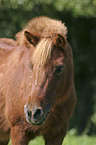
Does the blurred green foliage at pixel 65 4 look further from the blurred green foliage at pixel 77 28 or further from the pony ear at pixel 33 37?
the pony ear at pixel 33 37

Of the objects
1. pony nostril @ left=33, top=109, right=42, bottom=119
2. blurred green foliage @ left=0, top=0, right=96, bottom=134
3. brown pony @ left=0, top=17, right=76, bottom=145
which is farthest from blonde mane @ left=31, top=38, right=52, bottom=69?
blurred green foliage @ left=0, top=0, right=96, bottom=134

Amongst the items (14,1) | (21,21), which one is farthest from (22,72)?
(21,21)

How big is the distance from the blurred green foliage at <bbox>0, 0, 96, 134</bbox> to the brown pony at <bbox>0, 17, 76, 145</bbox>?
21.0 ft

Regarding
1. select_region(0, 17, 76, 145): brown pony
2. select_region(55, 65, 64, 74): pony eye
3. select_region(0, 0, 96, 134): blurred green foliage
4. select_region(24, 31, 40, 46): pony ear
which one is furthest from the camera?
select_region(0, 0, 96, 134): blurred green foliage

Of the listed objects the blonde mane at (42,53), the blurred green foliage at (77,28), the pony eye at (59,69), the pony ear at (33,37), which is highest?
the blurred green foliage at (77,28)

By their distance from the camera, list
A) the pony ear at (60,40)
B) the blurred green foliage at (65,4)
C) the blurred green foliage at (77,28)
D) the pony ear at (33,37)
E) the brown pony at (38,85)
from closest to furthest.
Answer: the brown pony at (38,85) → the pony ear at (60,40) → the pony ear at (33,37) → the blurred green foliage at (65,4) → the blurred green foliage at (77,28)

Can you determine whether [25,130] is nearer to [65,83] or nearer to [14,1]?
[65,83]

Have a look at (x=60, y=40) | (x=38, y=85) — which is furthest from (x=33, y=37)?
(x=38, y=85)

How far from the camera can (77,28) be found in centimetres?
1473

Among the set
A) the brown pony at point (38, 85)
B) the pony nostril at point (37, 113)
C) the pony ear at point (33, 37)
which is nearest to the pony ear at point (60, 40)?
the brown pony at point (38, 85)

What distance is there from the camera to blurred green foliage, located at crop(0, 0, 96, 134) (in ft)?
38.5

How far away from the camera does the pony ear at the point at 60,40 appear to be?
4.38 meters

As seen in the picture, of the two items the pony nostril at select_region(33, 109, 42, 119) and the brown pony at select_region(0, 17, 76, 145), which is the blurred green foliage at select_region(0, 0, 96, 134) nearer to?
the brown pony at select_region(0, 17, 76, 145)

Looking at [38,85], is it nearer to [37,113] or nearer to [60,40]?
[37,113]
